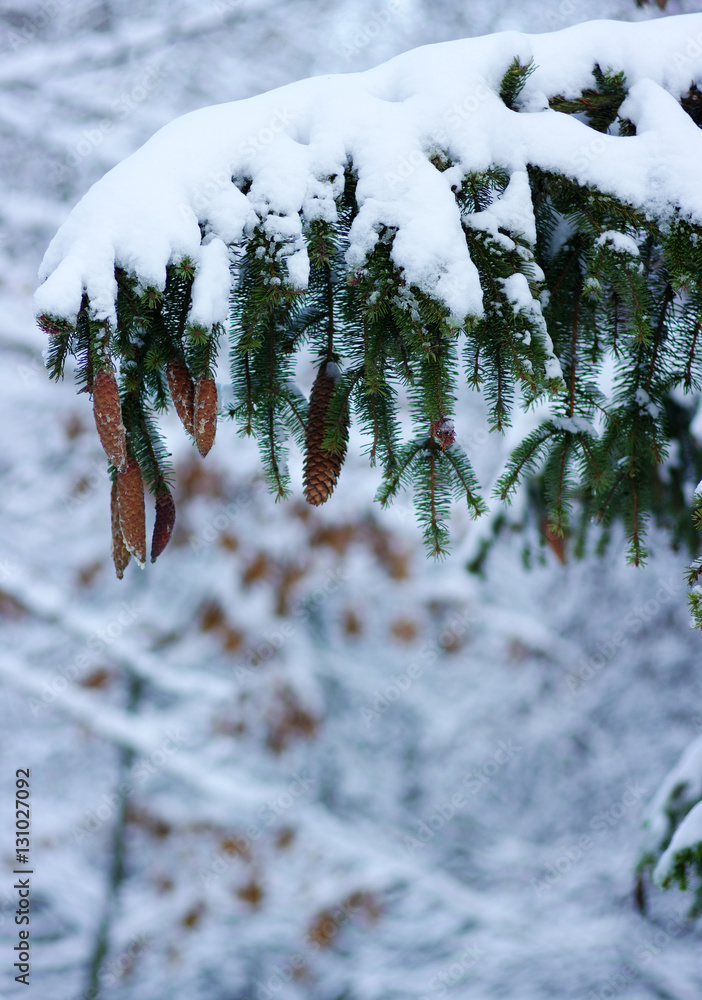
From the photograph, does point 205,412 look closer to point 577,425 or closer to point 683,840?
point 577,425

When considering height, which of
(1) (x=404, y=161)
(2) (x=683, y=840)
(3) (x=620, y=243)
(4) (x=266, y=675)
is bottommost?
(2) (x=683, y=840)

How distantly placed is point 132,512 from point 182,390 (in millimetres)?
250

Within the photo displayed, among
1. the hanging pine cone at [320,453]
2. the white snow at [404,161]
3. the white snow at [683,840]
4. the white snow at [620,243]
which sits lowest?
the white snow at [683,840]

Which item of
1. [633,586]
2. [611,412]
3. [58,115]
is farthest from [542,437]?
[58,115]

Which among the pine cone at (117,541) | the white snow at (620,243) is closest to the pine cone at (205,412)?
the pine cone at (117,541)

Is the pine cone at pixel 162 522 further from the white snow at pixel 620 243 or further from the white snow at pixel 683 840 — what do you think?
the white snow at pixel 683 840

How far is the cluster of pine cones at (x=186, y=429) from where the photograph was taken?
105 centimetres

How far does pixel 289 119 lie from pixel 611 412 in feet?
3.01

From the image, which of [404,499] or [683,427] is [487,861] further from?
[683,427]

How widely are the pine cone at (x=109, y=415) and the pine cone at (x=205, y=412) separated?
125mm

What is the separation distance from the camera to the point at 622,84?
1.28m

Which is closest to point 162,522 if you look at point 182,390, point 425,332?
point 182,390

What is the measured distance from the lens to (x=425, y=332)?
111cm

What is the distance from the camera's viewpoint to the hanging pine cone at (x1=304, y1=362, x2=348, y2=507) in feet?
3.84
